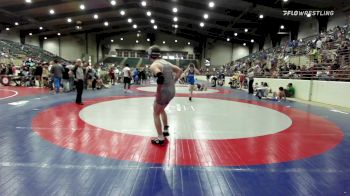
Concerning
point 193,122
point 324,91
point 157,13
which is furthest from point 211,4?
point 193,122

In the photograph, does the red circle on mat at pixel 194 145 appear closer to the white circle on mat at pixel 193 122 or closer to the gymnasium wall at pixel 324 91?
the white circle on mat at pixel 193 122

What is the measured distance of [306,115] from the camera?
26.3ft

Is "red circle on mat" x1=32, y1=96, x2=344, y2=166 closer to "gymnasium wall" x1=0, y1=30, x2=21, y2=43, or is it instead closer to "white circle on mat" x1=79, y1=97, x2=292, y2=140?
"white circle on mat" x1=79, y1=97, x2=292, y2=140

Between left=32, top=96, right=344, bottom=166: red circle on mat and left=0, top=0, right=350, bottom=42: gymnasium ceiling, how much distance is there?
19.5m

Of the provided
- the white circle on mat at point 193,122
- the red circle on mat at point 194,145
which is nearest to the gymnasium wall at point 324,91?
the white circle on mat at point 193,122

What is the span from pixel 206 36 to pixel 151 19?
41.1 ft

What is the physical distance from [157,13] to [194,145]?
32.7 metres

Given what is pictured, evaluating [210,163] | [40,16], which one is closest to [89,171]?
[210,163]

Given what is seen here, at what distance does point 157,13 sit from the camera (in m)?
34.9

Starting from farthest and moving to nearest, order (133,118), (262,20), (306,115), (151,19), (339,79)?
(151,19), (262,20), (339,79), (306,115), (133,118)

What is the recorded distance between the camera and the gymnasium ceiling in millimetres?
23925

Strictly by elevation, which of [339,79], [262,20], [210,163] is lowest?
[210,163]

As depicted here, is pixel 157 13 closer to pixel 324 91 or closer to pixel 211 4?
pixel 211 4

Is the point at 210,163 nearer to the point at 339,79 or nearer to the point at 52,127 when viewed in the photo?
the point at 52,127
